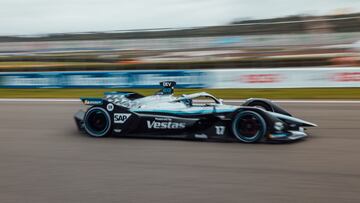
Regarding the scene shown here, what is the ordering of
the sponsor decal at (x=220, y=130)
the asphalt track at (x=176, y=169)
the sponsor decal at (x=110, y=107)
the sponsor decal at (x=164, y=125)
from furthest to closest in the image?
1. the sponsor decal at (x=110, y=107)
2. the sponsor decal at (x=164, y=125)
3. the sponsor decal at (x=220, y=130)
4. the asphalt track at (x=176, y=169)

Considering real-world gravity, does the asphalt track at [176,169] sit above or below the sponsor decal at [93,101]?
below

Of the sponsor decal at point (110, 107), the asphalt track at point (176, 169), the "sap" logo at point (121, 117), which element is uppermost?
the sponsor decal at point (110, 107)

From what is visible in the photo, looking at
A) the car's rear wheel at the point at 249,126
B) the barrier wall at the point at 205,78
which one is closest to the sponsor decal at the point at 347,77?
the barrier wall at the point at 205,78

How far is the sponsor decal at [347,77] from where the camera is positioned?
14.6 m

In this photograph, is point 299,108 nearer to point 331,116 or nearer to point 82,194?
point 331,116

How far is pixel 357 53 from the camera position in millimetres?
20281

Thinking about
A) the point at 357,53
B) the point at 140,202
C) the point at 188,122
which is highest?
the point at 357,53

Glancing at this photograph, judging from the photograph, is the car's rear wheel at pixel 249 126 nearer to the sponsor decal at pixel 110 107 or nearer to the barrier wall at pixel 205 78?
the sponsor decal at pixel 110 107

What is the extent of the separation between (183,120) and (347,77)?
→ 9709 mm

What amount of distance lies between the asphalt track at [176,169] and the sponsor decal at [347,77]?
743 cm

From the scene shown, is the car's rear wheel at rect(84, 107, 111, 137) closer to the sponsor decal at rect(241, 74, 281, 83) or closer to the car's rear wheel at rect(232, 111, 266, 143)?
the car's rear wheel at rect(232, 111, 266, 143)

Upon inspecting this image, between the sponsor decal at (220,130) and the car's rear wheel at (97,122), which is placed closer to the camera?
the sponsor decal at (220,130)

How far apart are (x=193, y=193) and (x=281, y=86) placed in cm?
1159

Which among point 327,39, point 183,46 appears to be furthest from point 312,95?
point 183,46
